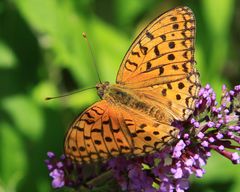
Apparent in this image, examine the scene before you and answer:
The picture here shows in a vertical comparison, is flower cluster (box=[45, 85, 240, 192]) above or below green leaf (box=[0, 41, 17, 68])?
below

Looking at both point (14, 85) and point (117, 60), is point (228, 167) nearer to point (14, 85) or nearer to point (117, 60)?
point (117, 60)

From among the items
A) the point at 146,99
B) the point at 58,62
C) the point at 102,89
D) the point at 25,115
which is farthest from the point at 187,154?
the point at 58,62

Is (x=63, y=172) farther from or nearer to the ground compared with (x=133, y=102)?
nearer to the ground

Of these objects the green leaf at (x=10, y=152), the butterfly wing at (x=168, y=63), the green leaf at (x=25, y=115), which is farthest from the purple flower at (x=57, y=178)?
the green leaf at (x=25, y=115)

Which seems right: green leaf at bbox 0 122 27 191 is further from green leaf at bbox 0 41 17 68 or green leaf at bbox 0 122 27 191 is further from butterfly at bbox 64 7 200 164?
butterfly at bbox 64 7 200 164

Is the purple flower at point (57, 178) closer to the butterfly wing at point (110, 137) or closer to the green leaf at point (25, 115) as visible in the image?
the butterfly wing at point (110, 137)

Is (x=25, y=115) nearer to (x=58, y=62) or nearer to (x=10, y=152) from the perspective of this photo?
(x=10, y=152)

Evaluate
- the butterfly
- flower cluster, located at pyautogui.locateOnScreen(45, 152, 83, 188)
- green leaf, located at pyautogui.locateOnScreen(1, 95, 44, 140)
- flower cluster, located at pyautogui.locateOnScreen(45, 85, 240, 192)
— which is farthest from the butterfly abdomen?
green leaf, located at pyautogui.locateOnScreen(1, 95, 44, 140)
